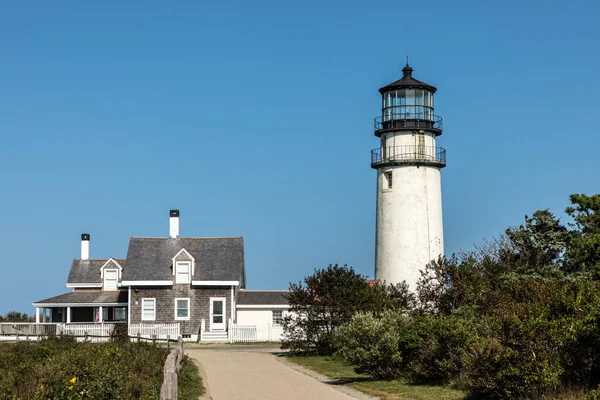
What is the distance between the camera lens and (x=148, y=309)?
47.3 m

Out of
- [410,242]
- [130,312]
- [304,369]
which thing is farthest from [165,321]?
[304,369]

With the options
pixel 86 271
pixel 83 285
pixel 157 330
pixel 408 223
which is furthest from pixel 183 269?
pixel 408 223

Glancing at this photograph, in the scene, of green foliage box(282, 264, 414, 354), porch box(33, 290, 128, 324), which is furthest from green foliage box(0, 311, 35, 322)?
green foliage box(282, 264, 414, 354)

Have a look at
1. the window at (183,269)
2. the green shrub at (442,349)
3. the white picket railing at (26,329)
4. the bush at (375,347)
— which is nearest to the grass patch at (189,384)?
the bush at (375,347)

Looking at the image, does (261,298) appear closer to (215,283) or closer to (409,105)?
(215,283)

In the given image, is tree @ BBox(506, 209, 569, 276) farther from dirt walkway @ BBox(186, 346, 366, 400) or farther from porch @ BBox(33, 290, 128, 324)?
porch @ BBox(33, 290, 128, 324)

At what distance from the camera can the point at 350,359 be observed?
2394cm

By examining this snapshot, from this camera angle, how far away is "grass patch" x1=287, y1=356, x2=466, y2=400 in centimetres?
1906

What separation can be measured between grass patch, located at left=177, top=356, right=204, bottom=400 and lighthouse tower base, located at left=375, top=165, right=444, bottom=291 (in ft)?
42.6

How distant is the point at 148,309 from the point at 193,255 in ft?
12.4

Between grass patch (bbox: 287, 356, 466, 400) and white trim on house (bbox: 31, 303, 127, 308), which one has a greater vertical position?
white trim on house (bbox: 31, 303, 127, 308)

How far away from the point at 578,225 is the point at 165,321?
77.6 ft

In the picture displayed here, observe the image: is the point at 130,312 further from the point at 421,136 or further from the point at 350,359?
the point at 350,359

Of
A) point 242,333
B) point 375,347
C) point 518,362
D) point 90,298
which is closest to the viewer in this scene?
point 518,362
